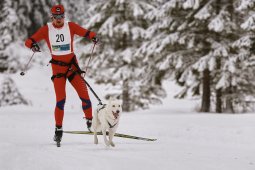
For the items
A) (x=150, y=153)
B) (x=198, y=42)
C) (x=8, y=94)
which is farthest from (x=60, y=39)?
(x=8, y=94)

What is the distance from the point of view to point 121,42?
2161 centimetres

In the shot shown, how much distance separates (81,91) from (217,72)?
10268 mm

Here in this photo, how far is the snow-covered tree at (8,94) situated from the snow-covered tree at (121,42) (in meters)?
6.75

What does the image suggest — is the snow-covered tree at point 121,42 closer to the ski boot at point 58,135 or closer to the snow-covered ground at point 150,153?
the snow-covered ground at point 150,153

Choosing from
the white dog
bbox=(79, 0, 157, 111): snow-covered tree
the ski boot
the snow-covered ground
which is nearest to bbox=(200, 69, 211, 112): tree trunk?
bbox=(79, 0, 157, 111): snow-covered tree

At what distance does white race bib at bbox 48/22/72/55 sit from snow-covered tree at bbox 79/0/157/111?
38.4 ft

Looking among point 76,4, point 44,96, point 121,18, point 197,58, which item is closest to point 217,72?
point 197,58

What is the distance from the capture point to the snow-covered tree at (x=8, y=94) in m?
25.6

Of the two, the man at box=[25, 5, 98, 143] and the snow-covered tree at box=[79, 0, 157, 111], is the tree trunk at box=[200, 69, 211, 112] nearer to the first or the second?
the snow-covered tree at box=[79, 0, 157, 111]

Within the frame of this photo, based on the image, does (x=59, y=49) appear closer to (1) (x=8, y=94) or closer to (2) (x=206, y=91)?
(2) (x=206, y=91)

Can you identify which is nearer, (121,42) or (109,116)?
(109,116)

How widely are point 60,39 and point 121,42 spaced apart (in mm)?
13878

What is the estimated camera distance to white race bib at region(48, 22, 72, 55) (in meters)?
7.82

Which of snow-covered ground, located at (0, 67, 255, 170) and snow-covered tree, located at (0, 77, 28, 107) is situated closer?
snow-covered ground, located at (0, 67, 255, 170)
